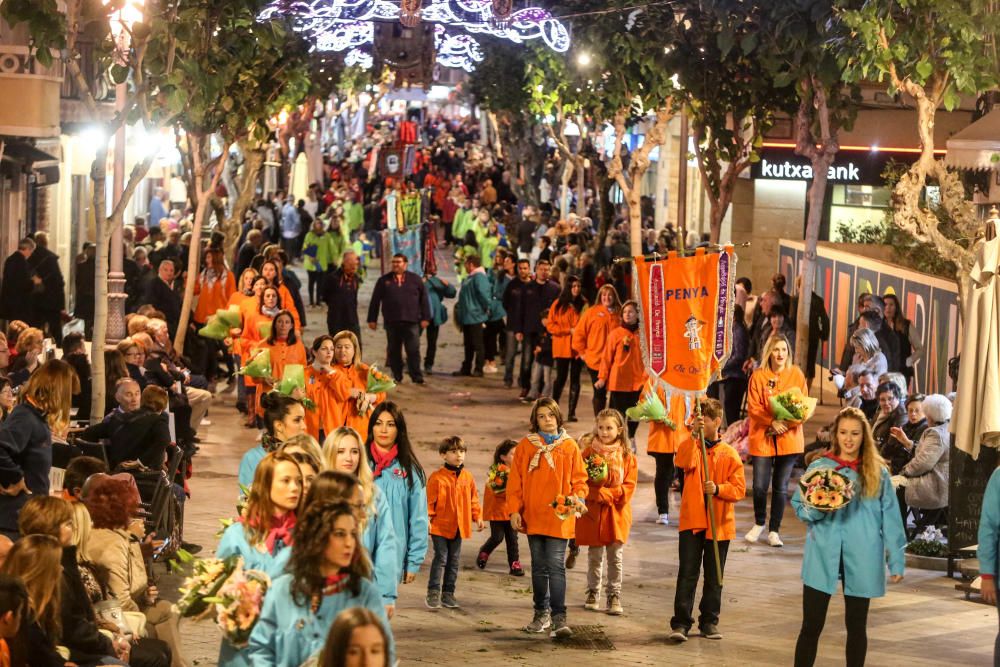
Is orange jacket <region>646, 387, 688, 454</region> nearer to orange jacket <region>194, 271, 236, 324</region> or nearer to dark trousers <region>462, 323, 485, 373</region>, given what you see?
orange jacket <region>194, 271, 236, 324</region>

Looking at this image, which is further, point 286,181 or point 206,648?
point 286,181

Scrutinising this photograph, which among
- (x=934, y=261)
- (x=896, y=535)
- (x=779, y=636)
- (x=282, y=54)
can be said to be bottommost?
(x=779, y=636)

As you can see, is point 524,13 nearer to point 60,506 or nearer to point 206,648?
point 206,648

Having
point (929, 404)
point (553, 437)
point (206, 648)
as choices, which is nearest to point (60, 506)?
point (206, 648)

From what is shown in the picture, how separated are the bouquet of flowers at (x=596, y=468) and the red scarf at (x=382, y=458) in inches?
72.7

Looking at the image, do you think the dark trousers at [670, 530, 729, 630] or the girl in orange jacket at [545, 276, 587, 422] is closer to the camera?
the dark trousers at [670, 530, 729, 630]

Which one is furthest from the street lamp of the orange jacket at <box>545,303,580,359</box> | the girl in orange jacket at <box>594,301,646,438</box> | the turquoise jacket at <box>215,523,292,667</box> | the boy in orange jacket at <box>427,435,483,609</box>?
the turquoise jacket at <box>215,523,292,667</box>

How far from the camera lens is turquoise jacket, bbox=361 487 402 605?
870 centimetres

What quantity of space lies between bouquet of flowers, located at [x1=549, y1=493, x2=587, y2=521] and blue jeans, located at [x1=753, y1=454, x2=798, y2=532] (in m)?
3.83

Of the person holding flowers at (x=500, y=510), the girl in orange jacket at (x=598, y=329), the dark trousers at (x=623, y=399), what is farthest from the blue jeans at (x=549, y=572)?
the girl in orange jacket at (x=598, y=329)

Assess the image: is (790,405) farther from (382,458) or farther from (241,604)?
(241,604)

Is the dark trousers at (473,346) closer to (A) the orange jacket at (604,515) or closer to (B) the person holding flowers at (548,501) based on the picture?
(A) the orange jacket at (604,515)

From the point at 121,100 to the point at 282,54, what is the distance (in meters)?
6.28

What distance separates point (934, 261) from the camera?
75.6 feet
